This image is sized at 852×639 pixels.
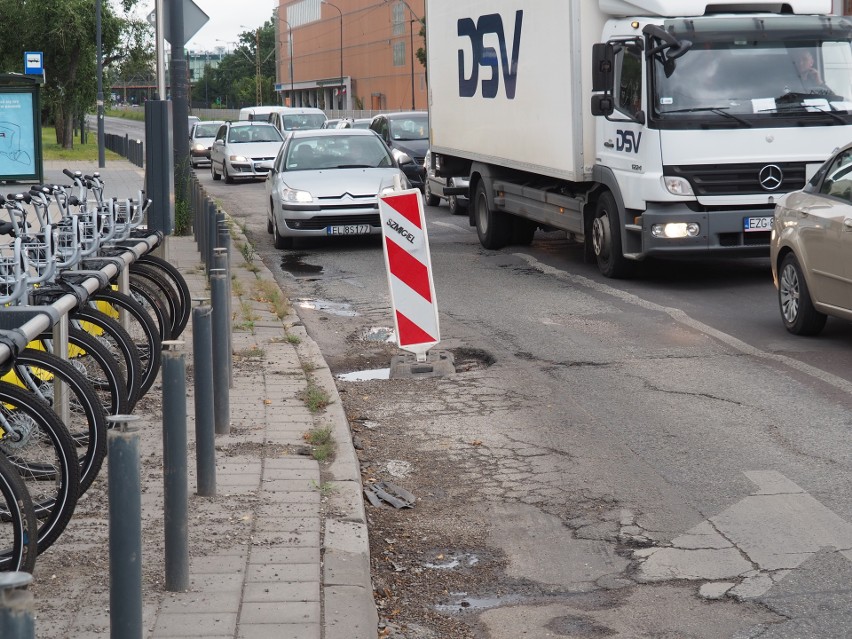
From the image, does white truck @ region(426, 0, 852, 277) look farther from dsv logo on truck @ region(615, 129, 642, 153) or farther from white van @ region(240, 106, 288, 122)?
white van @ region(240, 106, 288, 122)

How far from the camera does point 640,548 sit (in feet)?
17.7

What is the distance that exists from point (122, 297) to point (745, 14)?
8004 mm

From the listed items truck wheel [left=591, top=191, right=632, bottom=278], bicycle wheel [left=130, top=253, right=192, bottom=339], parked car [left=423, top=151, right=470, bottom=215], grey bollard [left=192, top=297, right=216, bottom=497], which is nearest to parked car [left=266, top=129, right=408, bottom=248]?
parked car [left=423, top=151, right=470, bottom=215]

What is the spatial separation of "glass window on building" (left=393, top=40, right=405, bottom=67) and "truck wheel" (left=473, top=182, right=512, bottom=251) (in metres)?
80.7

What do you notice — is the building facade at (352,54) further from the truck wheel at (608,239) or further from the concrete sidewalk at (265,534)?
the concrete sidewalk at (265,534)

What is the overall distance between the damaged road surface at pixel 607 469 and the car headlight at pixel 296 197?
5090 mm

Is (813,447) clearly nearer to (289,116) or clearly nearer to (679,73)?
(679,73)

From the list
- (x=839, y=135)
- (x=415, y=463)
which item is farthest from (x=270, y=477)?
(x=839, y=135)

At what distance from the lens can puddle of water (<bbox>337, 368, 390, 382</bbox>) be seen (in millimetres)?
9113

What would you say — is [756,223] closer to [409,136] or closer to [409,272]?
[409,272]

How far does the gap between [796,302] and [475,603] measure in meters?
6.07

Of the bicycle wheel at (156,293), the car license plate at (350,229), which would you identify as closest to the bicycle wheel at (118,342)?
the bicycle wheel at (156,293)

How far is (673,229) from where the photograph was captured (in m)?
12.7

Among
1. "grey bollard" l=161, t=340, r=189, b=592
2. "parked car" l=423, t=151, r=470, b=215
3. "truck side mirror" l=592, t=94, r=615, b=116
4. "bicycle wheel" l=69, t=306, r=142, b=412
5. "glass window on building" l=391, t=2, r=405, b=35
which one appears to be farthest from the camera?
"glass window on building" l=391, t=2, r=405, b=35
